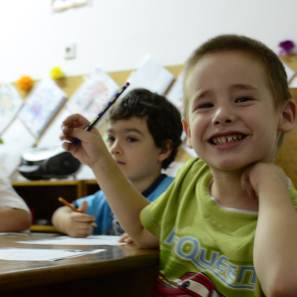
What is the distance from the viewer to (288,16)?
6.83ft

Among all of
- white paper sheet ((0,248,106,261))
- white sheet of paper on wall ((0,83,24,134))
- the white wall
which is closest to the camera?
white paper sheet ((0,248,106,261))

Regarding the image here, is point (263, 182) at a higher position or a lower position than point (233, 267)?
higher

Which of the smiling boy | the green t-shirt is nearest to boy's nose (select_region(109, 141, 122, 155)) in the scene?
the smiling boy

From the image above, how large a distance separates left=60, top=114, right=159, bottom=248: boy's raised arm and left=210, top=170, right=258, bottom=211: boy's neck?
184 mm

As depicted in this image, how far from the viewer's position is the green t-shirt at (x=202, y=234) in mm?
565

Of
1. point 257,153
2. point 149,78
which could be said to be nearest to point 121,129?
point 257,153

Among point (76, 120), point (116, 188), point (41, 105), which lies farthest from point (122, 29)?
point (116, 188)

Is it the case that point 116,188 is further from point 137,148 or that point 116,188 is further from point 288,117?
point 137,148

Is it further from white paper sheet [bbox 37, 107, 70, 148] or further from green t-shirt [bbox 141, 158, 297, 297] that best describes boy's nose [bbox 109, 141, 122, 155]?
white paper sheet [bbox 37, 107, 70, 148]

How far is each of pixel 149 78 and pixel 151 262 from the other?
6.41ft

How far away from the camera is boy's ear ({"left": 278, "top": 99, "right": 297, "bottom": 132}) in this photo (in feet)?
2.18

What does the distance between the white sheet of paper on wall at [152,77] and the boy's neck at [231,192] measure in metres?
1.78

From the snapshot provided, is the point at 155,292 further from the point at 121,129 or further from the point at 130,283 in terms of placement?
the point at 121,129

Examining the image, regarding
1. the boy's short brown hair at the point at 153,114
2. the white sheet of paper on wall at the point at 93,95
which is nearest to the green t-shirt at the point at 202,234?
the boy's short brown hair at the point at 153,114
